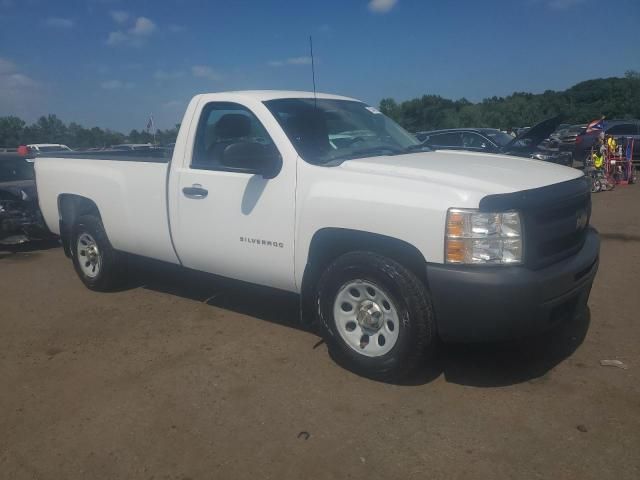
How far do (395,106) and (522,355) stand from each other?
25.2 metres

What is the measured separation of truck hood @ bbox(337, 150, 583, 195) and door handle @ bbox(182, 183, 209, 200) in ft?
4.13

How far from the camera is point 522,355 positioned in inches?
159

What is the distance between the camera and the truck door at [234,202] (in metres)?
4.01

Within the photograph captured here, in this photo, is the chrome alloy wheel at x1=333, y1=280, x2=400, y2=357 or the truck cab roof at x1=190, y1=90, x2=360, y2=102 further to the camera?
the truck cab roof at x1=190, y1=90, x2=360, y2=102

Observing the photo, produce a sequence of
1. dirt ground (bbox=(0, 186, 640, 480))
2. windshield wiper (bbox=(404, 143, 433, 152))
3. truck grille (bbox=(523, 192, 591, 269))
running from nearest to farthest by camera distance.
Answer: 1. dirt ground (bbox=(0, 186, 640, 480))
2. truck grille (bbox=(523, 192, 591, 269))
3. windshield wiper (bbox=(404, 143, 433, 152))

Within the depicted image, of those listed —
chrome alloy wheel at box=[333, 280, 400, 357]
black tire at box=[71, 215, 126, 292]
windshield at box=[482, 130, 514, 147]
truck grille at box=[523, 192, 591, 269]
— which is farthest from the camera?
windshield at box=[482, 130, 514, 147]

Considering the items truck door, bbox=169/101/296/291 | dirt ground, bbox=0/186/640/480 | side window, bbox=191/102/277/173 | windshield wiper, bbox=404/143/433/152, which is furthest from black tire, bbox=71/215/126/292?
windshield wiper, bbox=404/143/433/152

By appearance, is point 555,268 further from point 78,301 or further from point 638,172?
point 638,172

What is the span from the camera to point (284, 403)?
349 centimetres

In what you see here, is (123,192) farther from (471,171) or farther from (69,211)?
(471,171)

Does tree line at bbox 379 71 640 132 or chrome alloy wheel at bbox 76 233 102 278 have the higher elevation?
tree line at bbox 379 71 640 132

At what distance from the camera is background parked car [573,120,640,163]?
18.7 meters

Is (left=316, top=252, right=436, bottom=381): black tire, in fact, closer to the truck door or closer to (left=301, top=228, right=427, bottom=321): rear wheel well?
(left=301, top=228, right=427, bottom=321): rear wheel well

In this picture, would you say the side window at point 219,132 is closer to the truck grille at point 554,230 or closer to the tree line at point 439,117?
the truck grille at point 554,230
